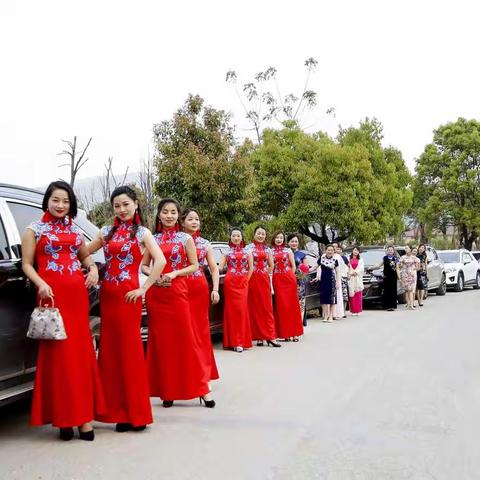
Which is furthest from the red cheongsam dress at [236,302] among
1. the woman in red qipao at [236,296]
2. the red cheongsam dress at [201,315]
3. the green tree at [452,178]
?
the green tree at [452,178]

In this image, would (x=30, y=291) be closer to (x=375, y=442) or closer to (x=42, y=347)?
(x=42, y=347)

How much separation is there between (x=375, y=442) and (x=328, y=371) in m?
3.14

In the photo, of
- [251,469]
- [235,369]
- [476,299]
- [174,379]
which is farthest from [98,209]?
[251,469]

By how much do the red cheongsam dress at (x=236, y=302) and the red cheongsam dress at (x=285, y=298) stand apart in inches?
38.8

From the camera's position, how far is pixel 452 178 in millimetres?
42781

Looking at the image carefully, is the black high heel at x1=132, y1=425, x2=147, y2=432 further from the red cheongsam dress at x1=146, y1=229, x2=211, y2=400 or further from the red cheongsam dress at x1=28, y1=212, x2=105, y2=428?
the red cheongsam dress at x1=146, y1=229, x2=211, y2=400

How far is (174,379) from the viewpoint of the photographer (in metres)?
6.09

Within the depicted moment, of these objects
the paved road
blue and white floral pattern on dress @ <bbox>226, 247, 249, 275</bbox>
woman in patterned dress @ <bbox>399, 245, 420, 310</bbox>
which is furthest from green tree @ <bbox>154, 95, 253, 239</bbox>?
→ the paved road

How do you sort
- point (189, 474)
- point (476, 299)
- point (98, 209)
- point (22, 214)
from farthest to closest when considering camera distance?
point (98, 209) < point (476, 299) < point (22, 214) < point (189, 474)

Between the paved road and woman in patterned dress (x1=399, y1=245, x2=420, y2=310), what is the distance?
28.4ft

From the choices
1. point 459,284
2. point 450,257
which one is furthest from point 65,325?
point 450,257

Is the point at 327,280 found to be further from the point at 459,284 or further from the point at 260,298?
the point at 459,284

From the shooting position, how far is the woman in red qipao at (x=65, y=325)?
4941 mm

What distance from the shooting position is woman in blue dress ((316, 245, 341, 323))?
14672 millimetres
